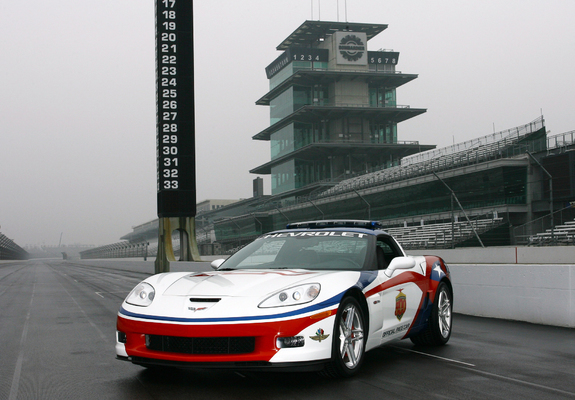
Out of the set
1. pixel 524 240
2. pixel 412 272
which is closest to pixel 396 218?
pixel 524 240

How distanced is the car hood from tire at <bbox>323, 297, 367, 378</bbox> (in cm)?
38

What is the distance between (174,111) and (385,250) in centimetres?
2487

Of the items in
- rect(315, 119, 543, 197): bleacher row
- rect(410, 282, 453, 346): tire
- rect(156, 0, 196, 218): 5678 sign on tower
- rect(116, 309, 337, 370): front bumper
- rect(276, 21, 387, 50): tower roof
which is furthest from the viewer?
rect(276, 21, 387, 50): tower roof

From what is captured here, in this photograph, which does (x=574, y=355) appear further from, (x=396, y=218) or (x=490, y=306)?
(x=396, y=218)

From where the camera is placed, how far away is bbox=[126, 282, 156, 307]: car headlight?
208 inches

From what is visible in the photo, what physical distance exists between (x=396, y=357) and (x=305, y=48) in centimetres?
7026

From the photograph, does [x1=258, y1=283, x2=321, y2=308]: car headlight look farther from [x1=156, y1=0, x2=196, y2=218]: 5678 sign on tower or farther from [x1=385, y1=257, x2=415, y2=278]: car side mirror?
[x1=156, y1=0, x2=196, y2=218]: 5678 sign on tower

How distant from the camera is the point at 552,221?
18578mm

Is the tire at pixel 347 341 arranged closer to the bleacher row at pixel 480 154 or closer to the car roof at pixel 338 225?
the car roof at pixel 338 225

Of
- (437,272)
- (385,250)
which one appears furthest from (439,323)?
(385,250)

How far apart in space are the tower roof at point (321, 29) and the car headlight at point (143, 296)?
7274cm

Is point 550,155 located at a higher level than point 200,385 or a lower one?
higher

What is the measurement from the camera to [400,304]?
20.8 feet

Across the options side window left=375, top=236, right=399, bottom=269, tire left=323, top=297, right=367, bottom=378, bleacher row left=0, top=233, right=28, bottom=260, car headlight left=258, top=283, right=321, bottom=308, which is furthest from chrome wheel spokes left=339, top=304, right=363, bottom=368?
bleacher row left=0, top=233, right=28, bottom=260
